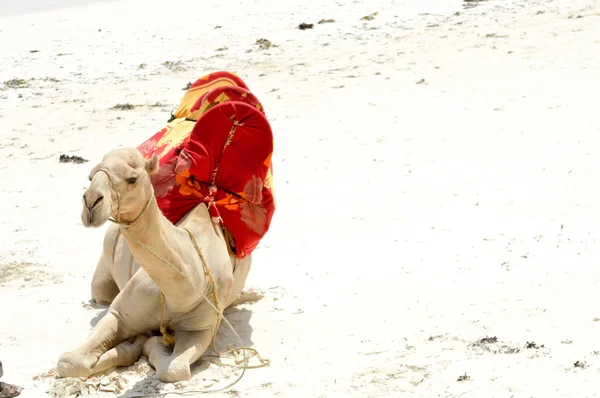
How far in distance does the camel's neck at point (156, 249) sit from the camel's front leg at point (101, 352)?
0.64 m

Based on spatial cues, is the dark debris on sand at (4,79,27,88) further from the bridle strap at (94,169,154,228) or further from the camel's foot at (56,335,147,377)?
the bridle strap at (94,169,154,228)

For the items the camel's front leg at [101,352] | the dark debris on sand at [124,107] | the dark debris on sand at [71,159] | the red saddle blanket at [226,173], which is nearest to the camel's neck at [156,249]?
the camel's front leg at [101,352]

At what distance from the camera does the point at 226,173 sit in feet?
22.6

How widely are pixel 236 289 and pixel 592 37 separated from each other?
438 inches

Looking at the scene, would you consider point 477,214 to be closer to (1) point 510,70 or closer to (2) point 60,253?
(2) point 60,253

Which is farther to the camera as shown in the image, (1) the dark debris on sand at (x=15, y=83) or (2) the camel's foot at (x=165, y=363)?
(1) the dark debris on sand at (x=15, y=83)

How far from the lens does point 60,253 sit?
888cm

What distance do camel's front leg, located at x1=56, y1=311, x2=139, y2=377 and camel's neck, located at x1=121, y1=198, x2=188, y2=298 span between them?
0.64 meters

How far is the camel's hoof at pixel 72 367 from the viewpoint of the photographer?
19.7ft

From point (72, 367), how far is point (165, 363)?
60 cm

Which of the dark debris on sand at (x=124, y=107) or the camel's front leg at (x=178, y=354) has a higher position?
the camel's front leg at (x=178, y=354)

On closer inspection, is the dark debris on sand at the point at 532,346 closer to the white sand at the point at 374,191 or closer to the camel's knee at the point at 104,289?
the white sand at the point at 374,191

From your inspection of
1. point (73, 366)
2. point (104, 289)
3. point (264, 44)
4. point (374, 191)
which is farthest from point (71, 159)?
point (264, 44)

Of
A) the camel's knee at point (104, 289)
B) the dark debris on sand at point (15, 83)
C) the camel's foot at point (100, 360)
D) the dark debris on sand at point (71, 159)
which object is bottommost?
the dark debris on sand at point (71, 159)
